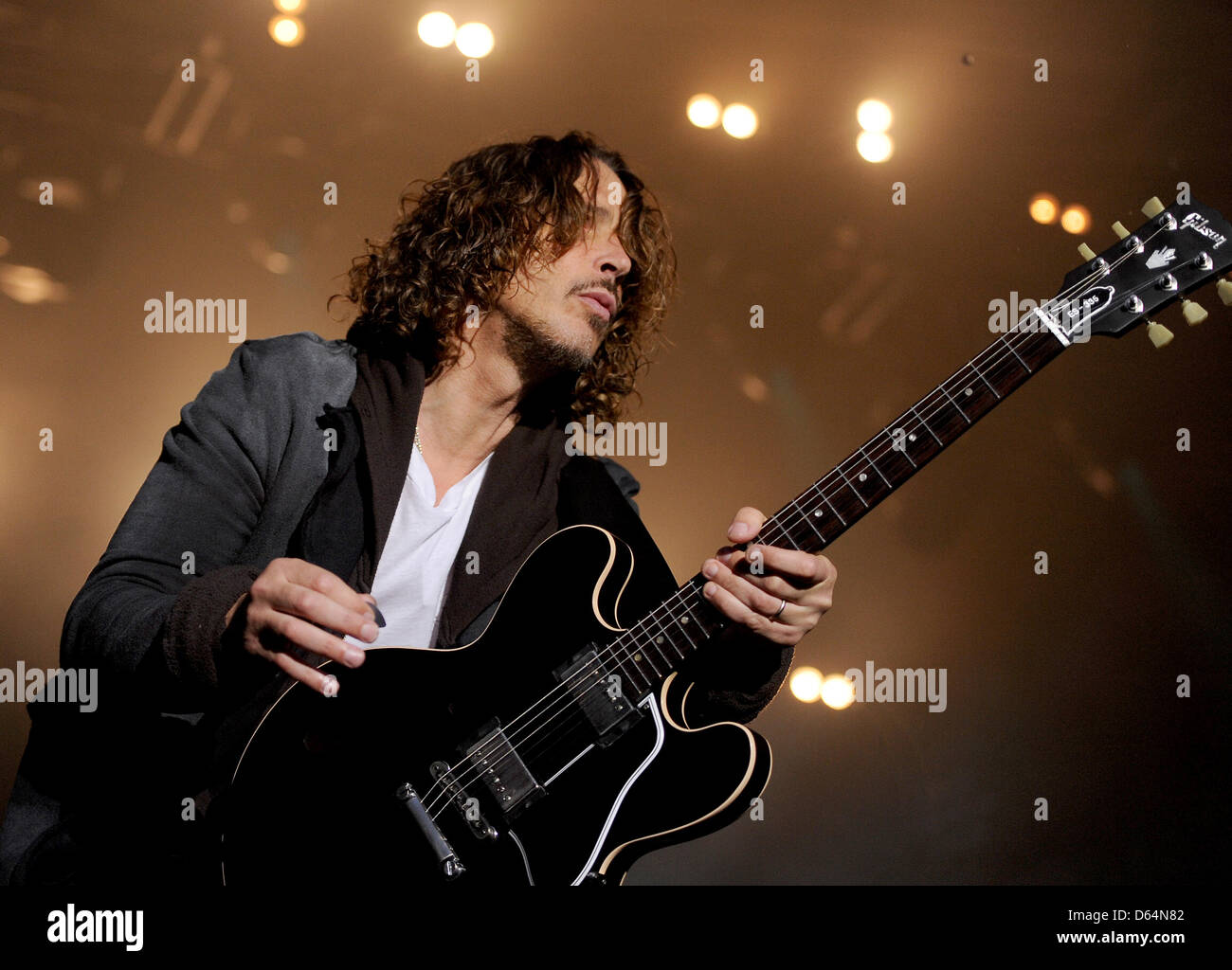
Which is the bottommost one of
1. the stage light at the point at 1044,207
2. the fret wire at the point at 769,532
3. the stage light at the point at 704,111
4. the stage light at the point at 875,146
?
the fret wire at the point at 769,532

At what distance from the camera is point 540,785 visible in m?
1.09

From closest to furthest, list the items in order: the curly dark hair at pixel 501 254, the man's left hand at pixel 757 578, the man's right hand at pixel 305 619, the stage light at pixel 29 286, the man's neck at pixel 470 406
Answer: the man's right hand at pixel 305 619
the man's left hand at pixel 757 578
the man's neck at pixel 470 406
the curly dark hair at pixel 501 254
the stage light at pixel 29 286

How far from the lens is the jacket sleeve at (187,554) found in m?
1.04

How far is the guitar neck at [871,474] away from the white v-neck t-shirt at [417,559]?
1.23 ft

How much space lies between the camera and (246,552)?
50.6 inches

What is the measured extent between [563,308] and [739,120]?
2.85 feet

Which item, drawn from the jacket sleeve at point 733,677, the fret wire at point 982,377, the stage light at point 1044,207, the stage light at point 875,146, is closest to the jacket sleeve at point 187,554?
the jacket sleeve at point 733,677

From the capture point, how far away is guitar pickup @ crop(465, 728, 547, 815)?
1.07 meters

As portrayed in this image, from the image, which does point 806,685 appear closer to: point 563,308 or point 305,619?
point 563,308

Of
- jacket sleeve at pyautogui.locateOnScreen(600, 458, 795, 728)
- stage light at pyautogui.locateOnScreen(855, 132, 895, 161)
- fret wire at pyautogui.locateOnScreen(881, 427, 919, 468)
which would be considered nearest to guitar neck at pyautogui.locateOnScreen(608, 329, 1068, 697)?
fret wire at pyautogui.locateOnScreen(881, 427, 919, 468)

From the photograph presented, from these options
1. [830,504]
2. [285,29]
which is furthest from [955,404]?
[285,29]

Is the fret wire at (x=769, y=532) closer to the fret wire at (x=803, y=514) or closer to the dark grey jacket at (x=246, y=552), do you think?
the fret wire at (x=803, y=514)

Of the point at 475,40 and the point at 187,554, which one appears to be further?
the point at 475,40
